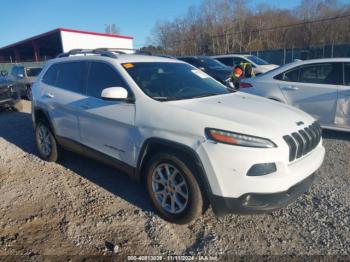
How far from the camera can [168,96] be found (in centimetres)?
357

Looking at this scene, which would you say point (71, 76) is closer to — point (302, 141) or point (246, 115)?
point (246, 115)

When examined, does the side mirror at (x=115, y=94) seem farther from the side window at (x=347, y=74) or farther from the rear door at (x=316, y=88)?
the side window at (x=347, y=74)

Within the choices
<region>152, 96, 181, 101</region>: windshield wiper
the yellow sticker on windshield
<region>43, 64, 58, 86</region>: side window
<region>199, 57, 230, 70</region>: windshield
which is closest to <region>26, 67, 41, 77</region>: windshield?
<region>199, 57, 230, 70</region>: windshield

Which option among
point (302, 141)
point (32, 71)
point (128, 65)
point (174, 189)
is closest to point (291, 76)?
point (302, 141)

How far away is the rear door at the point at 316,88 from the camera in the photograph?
18.9 ft

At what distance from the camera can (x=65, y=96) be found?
455cm

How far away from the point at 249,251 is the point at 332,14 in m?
52.1

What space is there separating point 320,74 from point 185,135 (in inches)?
165

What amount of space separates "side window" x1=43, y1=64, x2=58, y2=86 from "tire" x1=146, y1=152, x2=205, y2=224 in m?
2.63

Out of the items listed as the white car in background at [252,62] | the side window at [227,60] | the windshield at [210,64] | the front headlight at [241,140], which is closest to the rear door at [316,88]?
the front headlight at [241,140]

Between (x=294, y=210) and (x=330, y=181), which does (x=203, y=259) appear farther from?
(x=330, y=181)

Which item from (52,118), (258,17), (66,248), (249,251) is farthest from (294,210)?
(258,17)

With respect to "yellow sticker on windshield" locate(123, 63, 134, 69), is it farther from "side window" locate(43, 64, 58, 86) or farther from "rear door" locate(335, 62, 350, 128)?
"rear door" locate(335, 62, 350, 128)

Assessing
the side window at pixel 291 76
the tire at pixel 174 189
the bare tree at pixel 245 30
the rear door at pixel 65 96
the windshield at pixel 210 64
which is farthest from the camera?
the bare tree at pixel 245 30
